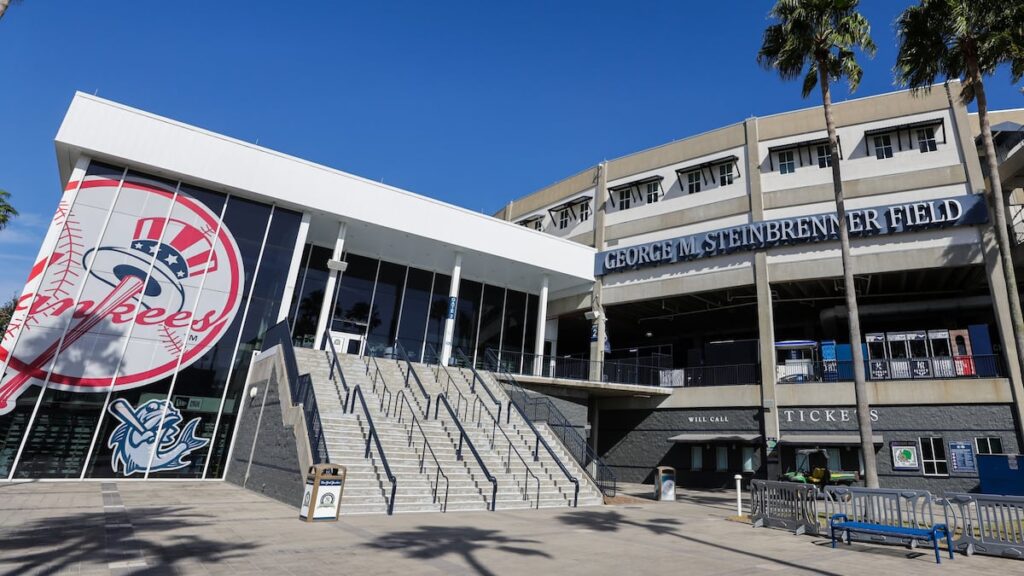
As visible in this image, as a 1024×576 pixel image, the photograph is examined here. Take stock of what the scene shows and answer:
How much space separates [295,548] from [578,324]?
26.5 metres

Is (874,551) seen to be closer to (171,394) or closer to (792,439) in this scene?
(792,439)

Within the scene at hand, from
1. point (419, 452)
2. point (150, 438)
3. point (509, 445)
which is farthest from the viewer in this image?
point (150, 438)

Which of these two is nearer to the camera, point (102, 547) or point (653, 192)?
point (102, 547)

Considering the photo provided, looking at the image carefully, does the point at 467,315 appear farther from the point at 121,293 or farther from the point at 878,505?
the point at 878,505

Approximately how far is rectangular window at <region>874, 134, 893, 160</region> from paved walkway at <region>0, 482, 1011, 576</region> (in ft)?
59.9

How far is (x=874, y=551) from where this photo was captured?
8383 mm

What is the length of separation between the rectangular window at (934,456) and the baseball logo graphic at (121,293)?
24.7 metres

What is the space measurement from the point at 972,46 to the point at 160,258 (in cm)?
2490

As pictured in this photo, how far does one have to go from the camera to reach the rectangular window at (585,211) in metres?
29.3

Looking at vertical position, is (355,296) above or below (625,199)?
below

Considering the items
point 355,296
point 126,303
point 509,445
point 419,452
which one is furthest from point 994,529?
point 126,303

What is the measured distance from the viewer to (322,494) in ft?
30.8

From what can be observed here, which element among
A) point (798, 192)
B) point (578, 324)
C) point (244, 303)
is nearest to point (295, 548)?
point (244, 303)

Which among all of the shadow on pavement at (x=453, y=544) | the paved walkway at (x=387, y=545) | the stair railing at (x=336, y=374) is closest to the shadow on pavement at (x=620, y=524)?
the paved walkway at (x=387, y=545)
